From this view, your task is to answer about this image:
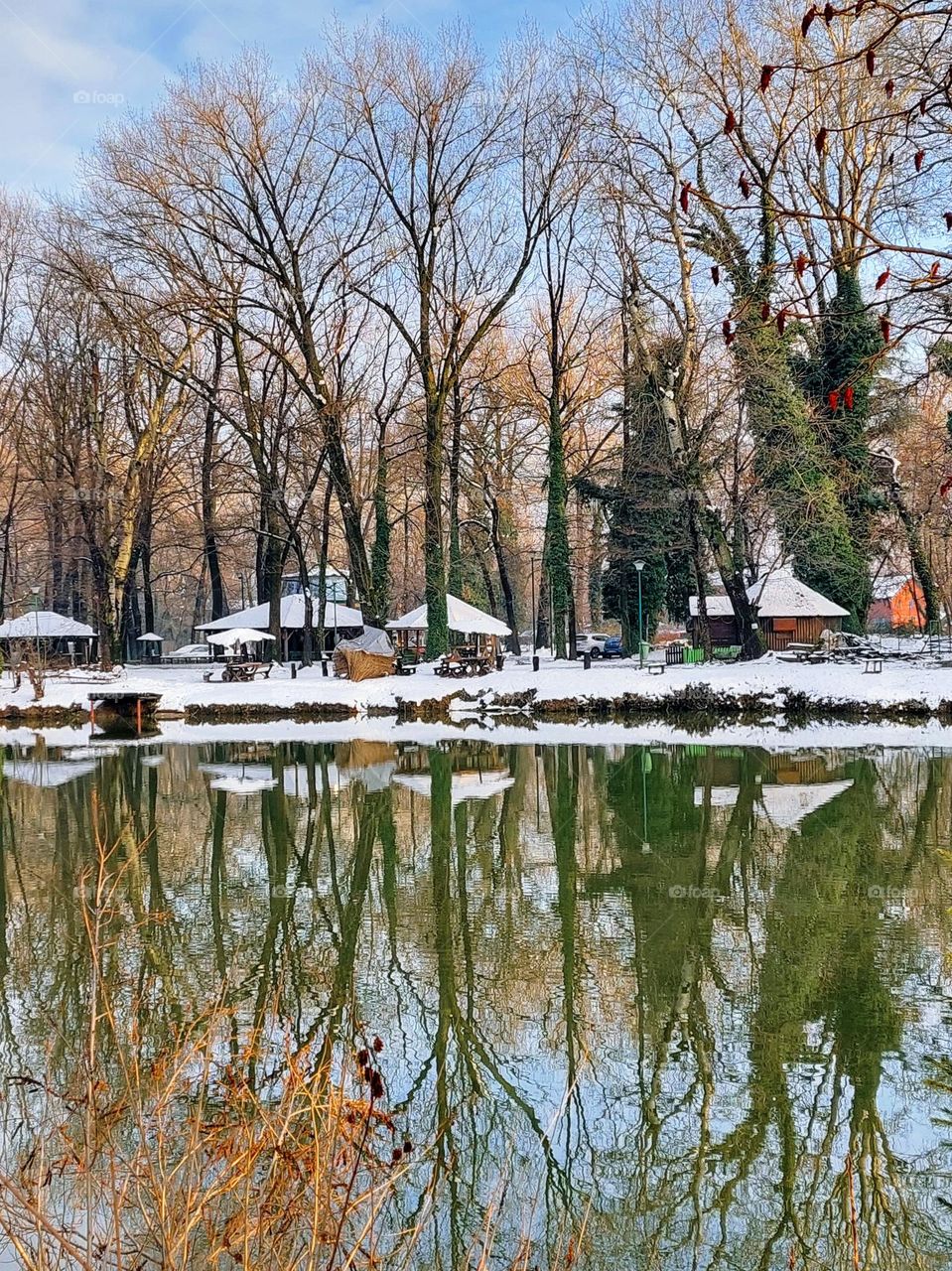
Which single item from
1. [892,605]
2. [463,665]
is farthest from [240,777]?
[892,605]

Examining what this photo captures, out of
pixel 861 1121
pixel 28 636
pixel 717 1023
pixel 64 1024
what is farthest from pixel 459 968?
pixel 28 636

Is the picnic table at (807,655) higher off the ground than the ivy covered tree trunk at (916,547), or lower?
lower

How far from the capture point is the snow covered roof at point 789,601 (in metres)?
32.2

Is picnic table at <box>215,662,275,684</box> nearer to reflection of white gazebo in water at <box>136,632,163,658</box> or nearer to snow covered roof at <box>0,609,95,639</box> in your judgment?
snow covered roof at <box>0,609,95,639</box>

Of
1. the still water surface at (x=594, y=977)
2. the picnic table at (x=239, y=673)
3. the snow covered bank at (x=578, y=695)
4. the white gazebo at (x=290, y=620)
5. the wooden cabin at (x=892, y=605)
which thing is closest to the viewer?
the still water surface at (x=594, y=977)

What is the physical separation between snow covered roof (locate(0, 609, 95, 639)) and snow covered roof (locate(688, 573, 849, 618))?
24105mm

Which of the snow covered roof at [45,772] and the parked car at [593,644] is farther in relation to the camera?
the parked car at [593,644]

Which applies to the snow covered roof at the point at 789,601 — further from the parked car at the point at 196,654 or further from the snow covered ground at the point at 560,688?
the parked car at the point at 196,654

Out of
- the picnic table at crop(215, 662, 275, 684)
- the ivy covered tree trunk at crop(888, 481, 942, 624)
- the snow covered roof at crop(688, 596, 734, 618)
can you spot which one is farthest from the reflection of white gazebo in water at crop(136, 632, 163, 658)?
the ivy covered tree trunk at crop(888, 481, 942, 624)

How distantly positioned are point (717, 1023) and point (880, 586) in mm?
50981

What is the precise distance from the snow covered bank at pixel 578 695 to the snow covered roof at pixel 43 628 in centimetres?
890

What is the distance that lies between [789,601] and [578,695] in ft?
29.3

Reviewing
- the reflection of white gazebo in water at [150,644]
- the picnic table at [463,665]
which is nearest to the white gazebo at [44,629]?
the reflection of white gazebo in water at [150,644]

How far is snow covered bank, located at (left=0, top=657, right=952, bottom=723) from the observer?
25156mm
